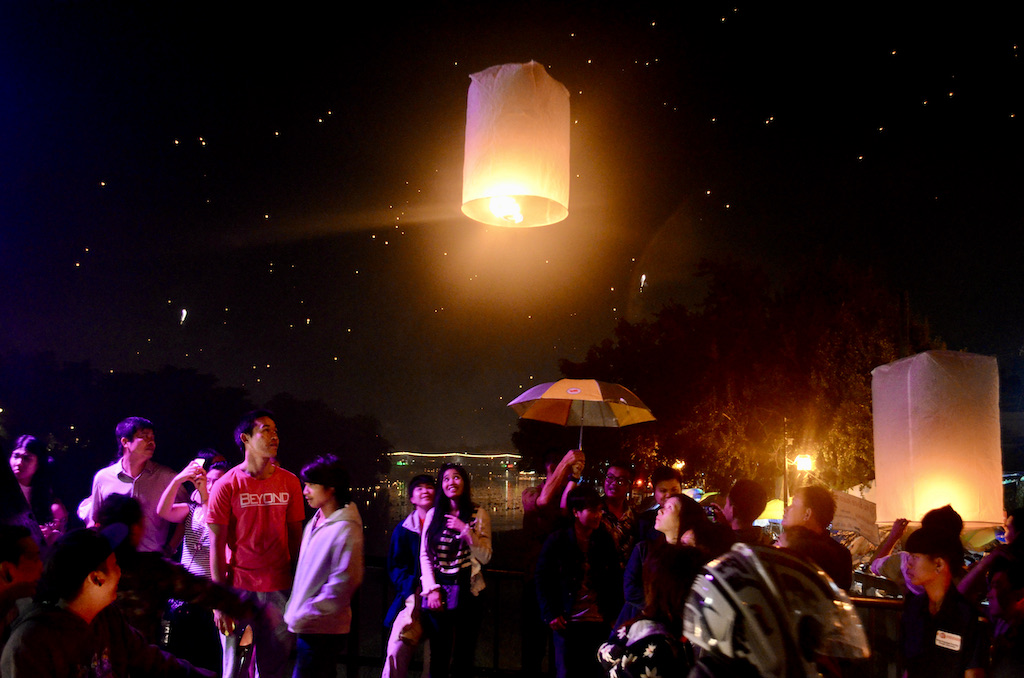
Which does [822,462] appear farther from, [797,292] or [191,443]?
[191,443]

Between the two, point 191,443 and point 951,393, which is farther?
point 191,443

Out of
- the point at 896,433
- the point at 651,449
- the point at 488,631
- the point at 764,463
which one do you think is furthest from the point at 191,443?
the point at 896,433

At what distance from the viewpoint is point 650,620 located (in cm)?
315

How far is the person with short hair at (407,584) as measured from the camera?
18.3 ft

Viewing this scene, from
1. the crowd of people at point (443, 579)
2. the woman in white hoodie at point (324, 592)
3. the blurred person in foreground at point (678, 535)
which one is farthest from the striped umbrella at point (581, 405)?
the woman in white hoodie at point (324, 592)

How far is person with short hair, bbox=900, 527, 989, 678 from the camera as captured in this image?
384 cm

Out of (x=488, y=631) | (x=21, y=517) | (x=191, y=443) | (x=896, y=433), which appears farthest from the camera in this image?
(x=191, y=443)

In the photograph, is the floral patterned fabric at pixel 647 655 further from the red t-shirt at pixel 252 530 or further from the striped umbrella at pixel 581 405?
the striped umbrella at pixel 581 405

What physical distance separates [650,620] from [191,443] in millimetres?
68340

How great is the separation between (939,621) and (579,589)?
2.32 metres

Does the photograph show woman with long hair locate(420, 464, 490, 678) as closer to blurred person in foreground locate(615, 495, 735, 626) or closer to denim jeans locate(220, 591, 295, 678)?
denim jeans locate(220, 591, 295, 678)

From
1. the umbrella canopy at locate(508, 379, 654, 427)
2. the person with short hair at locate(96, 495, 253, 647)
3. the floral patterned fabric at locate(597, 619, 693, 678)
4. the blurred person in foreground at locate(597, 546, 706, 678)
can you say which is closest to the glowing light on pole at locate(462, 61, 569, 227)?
the blurred person in foreground at locate(597, 546, 706, 678)

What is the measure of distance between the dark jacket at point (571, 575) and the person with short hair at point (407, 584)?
981 mm

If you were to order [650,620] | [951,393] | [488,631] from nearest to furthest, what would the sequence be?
[650,620] → [951,393] → [488,631]
